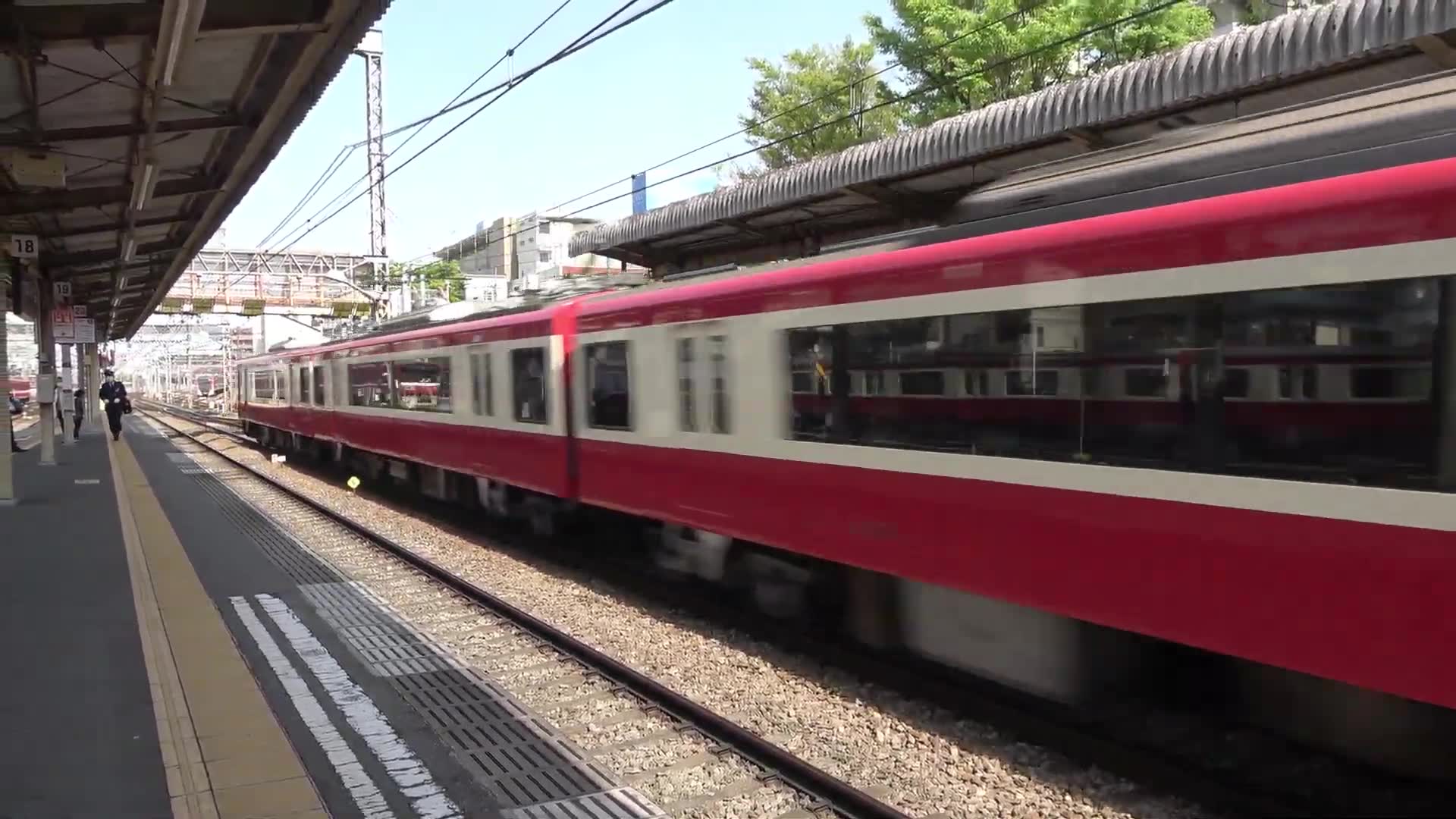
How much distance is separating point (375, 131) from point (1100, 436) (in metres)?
19.7

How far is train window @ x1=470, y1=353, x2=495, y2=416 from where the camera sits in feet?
35.1

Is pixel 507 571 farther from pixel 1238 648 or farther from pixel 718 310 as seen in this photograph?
pixel 1238 648

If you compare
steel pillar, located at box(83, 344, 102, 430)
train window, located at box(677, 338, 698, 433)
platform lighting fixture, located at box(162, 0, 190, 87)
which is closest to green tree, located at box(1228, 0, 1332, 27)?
train window, located at box(677, 338, 698, 433)

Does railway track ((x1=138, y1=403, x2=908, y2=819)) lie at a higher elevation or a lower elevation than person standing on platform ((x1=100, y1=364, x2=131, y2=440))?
lower

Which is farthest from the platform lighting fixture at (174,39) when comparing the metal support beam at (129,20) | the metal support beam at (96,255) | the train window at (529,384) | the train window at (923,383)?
the metal support beam at (96,255)

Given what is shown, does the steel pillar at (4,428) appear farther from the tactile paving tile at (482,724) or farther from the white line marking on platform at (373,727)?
the white line marking on platform at (373,727)

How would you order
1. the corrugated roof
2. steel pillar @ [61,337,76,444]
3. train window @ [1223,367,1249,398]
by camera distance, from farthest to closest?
steel pillar @ [61,337,76,444] < the corrugated roof < train window @ [1223,367,1249,398]

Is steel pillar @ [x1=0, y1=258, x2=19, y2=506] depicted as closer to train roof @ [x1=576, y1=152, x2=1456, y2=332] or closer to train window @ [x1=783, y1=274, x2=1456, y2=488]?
train roof @ [x1=576, y1=152, x2=1456, y2=332]

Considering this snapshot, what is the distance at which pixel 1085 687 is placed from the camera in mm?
4949

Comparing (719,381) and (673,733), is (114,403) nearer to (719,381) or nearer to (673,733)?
(719,381)

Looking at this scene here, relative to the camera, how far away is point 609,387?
334 inches

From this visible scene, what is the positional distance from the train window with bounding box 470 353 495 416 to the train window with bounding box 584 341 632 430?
7.12 feet

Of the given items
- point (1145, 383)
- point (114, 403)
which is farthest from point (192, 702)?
point (114, 403)

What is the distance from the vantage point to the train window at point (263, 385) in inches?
926
